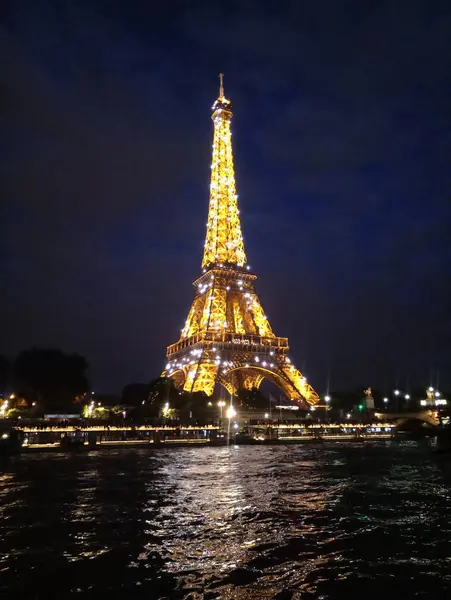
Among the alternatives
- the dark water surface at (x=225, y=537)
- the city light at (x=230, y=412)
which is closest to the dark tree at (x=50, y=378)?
the city light at (x=230, y=412)

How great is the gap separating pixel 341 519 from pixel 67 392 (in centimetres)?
6401

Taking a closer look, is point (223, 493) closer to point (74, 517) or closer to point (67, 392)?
point (74, 517)

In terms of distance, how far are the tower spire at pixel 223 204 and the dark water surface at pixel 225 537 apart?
53.9 metres

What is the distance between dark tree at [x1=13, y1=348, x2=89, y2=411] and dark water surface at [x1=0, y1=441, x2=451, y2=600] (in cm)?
5140

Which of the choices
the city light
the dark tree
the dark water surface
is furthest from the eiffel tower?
the dark water surface

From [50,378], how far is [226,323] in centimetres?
2548

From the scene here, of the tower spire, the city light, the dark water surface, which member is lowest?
the dark water surface

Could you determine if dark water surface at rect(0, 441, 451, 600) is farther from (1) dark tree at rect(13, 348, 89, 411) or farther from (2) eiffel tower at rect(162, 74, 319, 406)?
(1) dark tree at rect(13, 348, 89, 411)

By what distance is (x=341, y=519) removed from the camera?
506 inches

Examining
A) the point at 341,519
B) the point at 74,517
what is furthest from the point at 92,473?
the point at 341,519

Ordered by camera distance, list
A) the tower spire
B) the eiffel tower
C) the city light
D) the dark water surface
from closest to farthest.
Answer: the dark water surface, the city light, the eiffel tower, the tower spire

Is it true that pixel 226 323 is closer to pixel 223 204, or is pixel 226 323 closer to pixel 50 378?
pixel 223 204

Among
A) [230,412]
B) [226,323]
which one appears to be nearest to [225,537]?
[230,412]

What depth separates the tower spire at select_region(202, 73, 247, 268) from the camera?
242ft
